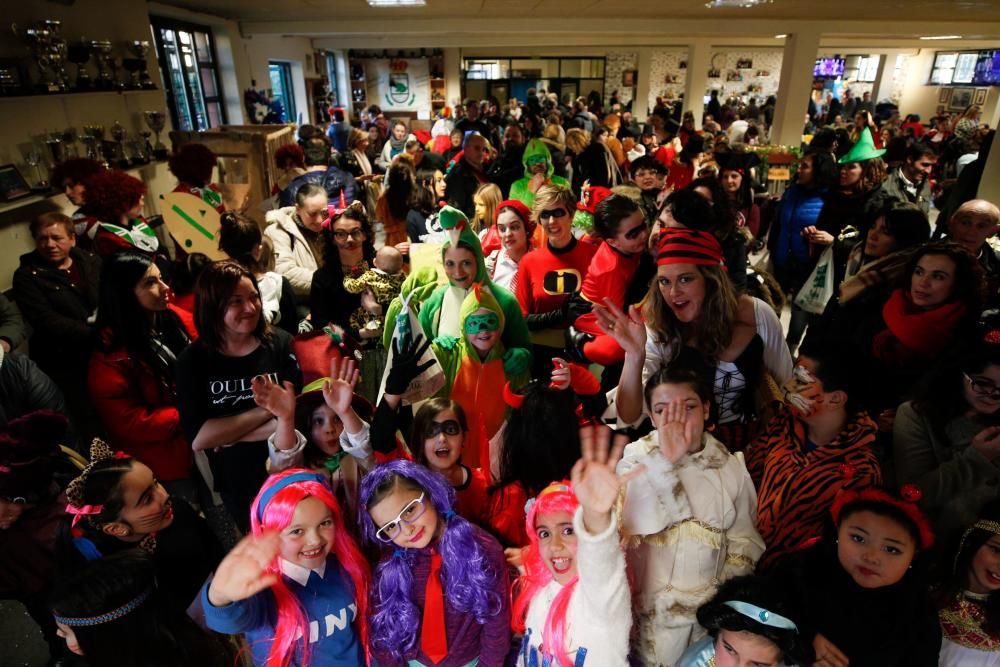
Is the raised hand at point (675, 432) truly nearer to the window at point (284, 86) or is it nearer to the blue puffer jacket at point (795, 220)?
the blue puffer jacket at point (795, 220)

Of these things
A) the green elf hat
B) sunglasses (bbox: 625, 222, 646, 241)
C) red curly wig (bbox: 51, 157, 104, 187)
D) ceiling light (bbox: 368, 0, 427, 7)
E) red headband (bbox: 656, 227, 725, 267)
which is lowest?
sunglasses (bbox: 625, 222, 646, 241)

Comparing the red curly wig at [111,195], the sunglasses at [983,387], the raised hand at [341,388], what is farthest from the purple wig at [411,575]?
the red curly wig at [111,195]

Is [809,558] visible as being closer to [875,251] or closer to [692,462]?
[692,462]

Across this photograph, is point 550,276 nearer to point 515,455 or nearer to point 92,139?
point 515,455

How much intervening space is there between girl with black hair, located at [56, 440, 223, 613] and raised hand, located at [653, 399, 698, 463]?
1454 millimetres

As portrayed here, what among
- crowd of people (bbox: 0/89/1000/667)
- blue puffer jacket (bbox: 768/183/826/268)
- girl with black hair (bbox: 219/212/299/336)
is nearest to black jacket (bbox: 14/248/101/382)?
crowd of people (bbox: 0/89/1000/667)

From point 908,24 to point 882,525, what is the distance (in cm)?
1206

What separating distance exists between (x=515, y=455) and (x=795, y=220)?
3.17m

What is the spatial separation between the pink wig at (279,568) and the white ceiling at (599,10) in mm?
7302

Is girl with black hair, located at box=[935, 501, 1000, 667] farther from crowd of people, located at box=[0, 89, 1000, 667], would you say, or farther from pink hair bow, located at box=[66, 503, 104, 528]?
pink hair bow, located at box=[66, 503, 104, 528]

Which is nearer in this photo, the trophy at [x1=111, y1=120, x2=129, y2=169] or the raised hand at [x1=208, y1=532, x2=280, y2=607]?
the raised hand at [x1=208, y1=532, x2=280, y2=607]

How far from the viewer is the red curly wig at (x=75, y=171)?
3.78m

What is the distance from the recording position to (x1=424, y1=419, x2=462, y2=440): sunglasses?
1.77 metres

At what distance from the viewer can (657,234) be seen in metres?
2.71
